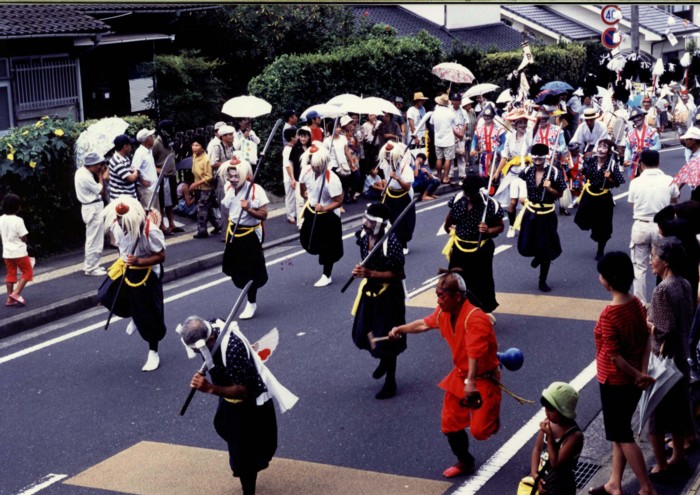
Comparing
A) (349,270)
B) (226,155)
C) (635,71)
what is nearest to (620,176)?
(349,270)

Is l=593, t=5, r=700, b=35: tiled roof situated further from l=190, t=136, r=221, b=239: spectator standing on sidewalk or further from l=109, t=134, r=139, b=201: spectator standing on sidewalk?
l=109, t=134, r=139, b=201: spectator standing on sidewalk

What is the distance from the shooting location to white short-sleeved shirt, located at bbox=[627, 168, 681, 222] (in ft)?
36.8

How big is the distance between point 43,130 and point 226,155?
9.17ft

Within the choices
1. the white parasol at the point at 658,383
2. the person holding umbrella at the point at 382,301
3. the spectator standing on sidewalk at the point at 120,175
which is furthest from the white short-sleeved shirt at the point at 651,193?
the spectator standing on sidewalk at the point at 120,175

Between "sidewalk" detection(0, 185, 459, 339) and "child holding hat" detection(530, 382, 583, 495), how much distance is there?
736cm

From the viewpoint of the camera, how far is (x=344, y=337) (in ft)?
37.2

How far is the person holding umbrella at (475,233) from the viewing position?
10898 millimetres

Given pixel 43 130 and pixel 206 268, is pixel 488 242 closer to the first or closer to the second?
pixel 206 268

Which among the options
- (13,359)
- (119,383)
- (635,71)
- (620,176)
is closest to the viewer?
(119,383)

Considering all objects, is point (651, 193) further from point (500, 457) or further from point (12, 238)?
point (12, 238)

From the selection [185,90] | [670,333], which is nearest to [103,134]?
[185,90]

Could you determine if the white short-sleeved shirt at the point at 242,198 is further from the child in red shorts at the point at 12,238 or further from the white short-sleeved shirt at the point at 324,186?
the child in red shorts at the point at 12,238

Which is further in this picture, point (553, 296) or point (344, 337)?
point (553, 296)

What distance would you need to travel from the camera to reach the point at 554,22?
38438mm
